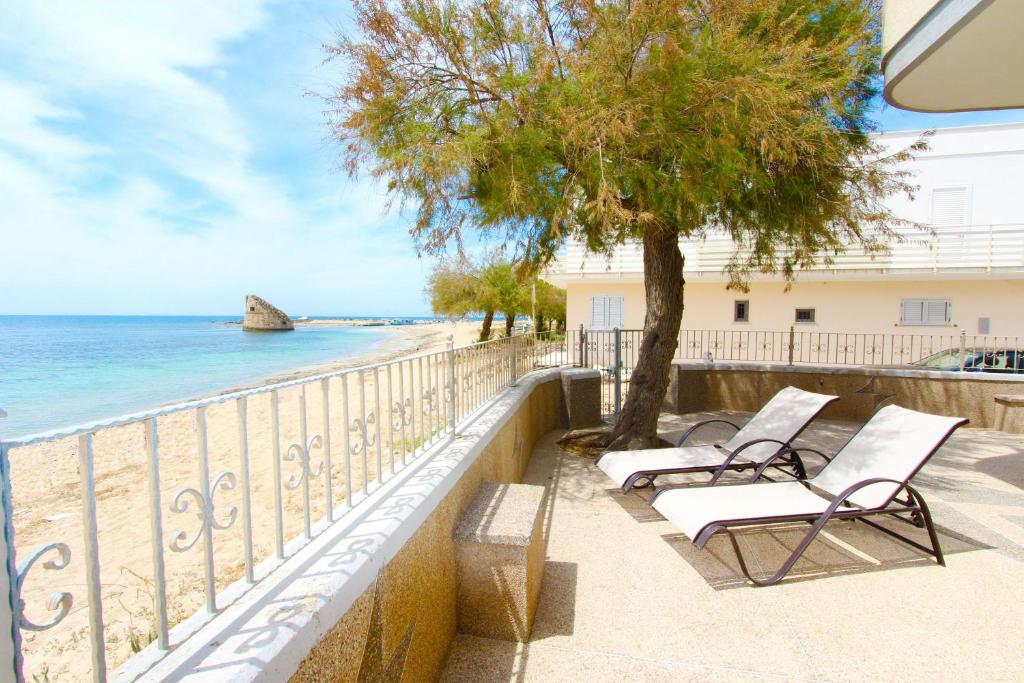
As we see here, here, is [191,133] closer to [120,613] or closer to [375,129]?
[375,129]

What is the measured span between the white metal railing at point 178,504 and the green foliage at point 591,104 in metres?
1.73

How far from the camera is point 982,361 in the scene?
8.93 metres

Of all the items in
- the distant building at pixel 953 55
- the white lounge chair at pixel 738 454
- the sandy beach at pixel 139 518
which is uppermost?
the distant building at pixel 953 55

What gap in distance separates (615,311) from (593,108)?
512 inches

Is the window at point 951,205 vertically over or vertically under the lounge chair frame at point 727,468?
over

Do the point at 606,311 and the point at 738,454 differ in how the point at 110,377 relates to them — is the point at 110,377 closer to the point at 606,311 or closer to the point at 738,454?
Result: the point at 606,311

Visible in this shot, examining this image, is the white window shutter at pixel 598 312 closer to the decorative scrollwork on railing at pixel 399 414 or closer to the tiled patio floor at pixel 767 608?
the tiled patio floor at pixel 767 608

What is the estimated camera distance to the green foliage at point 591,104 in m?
4.54

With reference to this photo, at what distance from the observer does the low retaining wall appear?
27.5 ft

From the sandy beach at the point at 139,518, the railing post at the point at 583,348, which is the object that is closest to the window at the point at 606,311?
the railing post at the point at 583,348

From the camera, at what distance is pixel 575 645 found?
114 inches

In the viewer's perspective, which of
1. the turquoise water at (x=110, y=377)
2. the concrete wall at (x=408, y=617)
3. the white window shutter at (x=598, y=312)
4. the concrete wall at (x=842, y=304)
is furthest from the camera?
the white window shutter at (x=598, y=312)

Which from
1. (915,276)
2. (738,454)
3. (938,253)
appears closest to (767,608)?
(738,454)

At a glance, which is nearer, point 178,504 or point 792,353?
point 178,504
